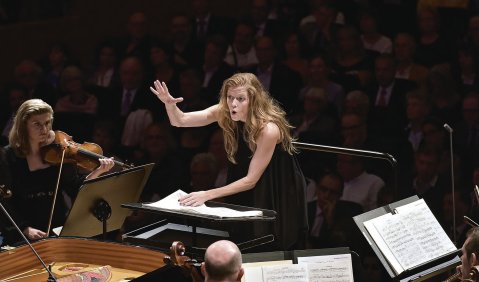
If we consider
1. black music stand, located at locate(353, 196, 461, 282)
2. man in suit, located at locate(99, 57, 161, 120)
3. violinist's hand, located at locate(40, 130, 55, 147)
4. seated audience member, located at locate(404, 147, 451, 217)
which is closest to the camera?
black music stand, located at locate(353, 196, 461, 282)

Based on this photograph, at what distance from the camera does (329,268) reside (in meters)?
3.99

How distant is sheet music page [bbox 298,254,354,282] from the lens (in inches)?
156

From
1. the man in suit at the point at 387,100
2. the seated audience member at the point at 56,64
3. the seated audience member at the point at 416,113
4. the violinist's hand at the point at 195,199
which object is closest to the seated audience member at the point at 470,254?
the violinist's hand at the point at 195,199

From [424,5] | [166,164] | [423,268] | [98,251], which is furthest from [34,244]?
[424,5]

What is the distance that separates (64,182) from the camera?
16.6 ft

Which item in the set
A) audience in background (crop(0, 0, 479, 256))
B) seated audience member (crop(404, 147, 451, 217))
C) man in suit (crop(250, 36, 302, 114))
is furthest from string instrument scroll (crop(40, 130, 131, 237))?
seated audience member (crop(404, 147, 451, 217))

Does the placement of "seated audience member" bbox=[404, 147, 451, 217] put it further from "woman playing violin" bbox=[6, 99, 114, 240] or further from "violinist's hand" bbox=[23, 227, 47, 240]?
"violinist's hand" bbox=[23, 227, 47, 240]

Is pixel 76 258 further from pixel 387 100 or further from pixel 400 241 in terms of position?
pixel 387 100

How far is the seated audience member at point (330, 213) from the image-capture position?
613 centimetres

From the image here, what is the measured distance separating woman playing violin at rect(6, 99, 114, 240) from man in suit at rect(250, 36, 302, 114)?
214 centimetres

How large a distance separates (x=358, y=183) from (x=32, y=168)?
2.31 m

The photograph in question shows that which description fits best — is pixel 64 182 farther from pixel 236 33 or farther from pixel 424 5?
pixel 424 5

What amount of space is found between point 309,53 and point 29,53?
9.24ft

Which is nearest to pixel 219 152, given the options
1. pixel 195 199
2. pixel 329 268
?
pixel 195 199
